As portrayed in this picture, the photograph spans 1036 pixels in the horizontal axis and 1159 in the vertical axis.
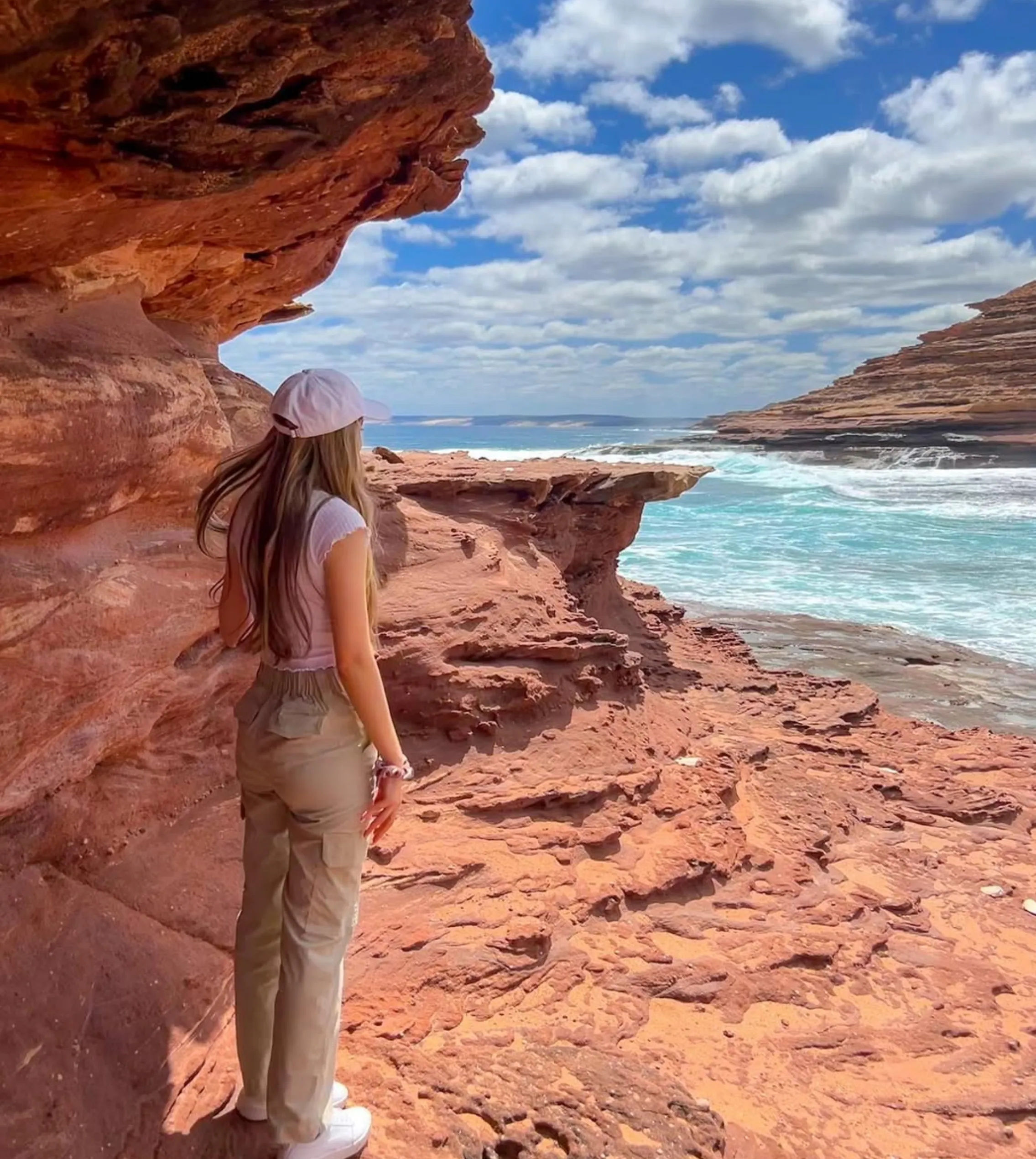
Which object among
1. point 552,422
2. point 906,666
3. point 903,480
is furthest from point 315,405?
point 552,422

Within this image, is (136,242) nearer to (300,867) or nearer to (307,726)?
(307,726)

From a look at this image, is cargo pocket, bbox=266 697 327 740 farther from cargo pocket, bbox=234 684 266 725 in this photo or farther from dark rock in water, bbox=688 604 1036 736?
dark rock in water, bbox=688 604 1036 736

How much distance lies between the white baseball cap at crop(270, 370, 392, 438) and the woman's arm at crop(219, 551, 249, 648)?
369 millimetres

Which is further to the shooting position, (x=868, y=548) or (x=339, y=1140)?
(x=868, y=548)

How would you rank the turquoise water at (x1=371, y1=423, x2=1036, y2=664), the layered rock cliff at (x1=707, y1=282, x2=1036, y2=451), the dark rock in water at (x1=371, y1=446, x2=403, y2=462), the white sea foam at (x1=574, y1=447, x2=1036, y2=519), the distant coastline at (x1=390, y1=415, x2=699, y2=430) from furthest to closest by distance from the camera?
1. the distant coastline at (x1=390, y1=415, x2=699, y2=430)
2. the layered rock cliff at (x1=707, y1=282, x2=1036, y2=451)
3. the white sea foam at (x1=574, y1=447, x2=1036, y2=519)
4. the turquoise water at (x1=371, y1=423, x2=1036, y2=664)
5. the dark rock in water at (x1=371, y1=446, x2=403, y2=462)

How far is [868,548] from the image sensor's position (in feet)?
58.2

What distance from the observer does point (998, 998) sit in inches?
150

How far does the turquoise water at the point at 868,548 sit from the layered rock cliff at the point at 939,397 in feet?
7.75

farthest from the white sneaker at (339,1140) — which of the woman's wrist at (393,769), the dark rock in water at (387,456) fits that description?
the dark rock in water at (387,456)

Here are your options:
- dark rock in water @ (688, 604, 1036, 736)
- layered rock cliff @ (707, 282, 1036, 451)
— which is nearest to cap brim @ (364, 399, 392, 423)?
dark rock in water @ (688, 604, 1036, 736)

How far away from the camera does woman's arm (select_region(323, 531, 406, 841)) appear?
6.28ft

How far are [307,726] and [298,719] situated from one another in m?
0.02

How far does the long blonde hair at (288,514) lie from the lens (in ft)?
6.38

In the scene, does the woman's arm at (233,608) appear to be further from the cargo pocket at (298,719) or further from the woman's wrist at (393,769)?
the woman's wrist at (393,769)
